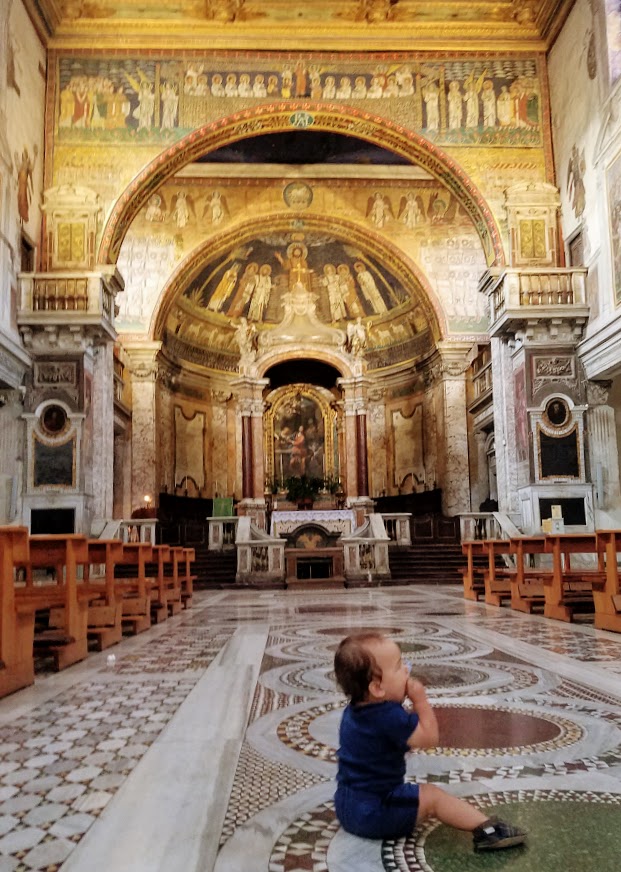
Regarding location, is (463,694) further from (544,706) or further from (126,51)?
(126,51)

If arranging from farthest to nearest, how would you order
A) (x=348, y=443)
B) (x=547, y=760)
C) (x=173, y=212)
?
(x=348, y=443) → (x=173, y=212) → (x=547, y=760)

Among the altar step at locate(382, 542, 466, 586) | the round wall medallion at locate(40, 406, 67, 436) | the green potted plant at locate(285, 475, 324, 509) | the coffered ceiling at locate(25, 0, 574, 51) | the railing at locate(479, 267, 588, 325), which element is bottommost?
the altar step at locate(382, 542, 466, 586)

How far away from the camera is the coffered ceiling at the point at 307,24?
14359mm

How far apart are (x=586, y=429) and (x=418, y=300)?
28.6 ft

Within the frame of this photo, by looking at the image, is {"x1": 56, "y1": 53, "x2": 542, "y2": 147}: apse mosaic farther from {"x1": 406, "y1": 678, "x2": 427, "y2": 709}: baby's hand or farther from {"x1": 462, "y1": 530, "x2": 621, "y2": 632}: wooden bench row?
{"x1": 406, "y1": 678, "x2": 427, "y2": 709}: baby's hand

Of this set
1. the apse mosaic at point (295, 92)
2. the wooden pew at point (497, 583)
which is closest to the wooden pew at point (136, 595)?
the wooden pew at point (497, 583)

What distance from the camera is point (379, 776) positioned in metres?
1.91

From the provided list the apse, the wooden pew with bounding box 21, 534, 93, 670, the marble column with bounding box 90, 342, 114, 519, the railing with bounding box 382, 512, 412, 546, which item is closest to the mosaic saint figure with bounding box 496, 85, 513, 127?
the railing with bounding box 382, 512, 412, 546

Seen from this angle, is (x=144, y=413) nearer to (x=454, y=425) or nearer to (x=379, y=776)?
(x=454, y=425)

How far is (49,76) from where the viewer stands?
1449 centimetres

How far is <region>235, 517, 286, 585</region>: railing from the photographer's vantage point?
49.9 feet

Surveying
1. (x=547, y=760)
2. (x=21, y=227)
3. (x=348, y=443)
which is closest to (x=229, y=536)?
(x=348, y=443)

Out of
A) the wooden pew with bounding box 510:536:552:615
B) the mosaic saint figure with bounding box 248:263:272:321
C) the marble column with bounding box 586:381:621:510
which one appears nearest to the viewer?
the wooden pew with bounding box 510:536:552:615

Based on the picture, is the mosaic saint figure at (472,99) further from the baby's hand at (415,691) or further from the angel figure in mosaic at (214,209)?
the baby's hand at (415,691)
